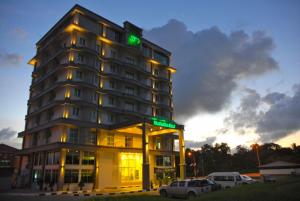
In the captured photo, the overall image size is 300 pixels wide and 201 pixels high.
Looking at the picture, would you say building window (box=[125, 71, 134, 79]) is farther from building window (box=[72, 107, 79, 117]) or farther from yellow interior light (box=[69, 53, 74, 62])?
building window (box=[72, 107, 79, 117])

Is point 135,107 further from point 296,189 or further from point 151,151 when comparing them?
point 296,189

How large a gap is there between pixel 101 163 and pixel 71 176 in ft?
18.5

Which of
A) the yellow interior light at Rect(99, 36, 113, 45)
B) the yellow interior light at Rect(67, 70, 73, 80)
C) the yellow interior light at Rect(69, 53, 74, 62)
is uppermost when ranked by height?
the yellow interior light at Rect(99, 36, 113, 45)

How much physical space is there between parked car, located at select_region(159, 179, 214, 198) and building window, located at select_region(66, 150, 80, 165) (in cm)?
Result: 1869

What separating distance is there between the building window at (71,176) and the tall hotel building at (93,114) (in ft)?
0.46

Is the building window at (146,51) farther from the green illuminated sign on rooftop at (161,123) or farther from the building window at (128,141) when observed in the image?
the green illuminated sign on rooftop at (161,123)

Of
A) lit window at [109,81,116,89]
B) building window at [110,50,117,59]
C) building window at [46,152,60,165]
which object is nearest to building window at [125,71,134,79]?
building window at [110,50,117,59]

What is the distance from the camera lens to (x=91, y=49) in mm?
42938

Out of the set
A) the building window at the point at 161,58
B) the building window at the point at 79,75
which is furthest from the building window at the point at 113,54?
the building window at the point at 161,58

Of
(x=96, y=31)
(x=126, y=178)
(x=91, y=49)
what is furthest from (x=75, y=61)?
(x=126, y=178)

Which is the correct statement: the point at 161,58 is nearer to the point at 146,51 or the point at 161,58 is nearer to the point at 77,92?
the point at 146,51

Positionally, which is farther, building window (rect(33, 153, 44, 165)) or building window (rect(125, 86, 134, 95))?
building window (rect(125, 86, 134, 95))

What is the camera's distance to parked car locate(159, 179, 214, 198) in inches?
865

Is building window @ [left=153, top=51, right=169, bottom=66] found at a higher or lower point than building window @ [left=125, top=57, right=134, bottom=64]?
higher
